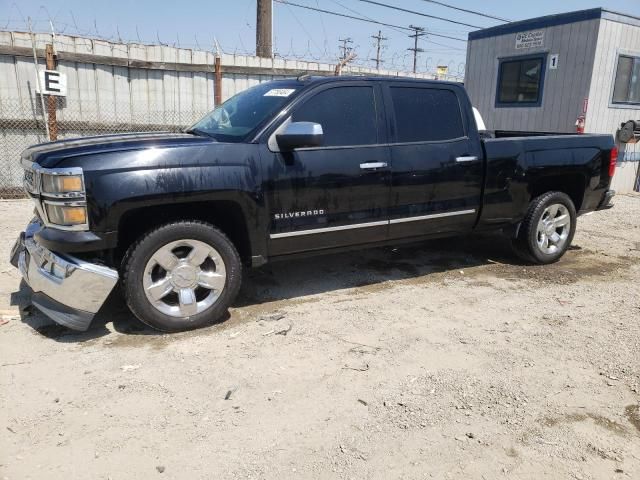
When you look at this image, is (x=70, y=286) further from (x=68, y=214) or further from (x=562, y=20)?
(x=562, y=20)

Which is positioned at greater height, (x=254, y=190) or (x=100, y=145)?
(x=100, y=145)

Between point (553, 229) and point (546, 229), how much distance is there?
118mm

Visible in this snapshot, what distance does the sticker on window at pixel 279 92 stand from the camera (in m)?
4.38

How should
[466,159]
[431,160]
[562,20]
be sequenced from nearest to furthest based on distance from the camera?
1. [431,160]
2. [466,159]
3. [562,20]

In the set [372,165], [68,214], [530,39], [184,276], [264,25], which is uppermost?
[264,25]

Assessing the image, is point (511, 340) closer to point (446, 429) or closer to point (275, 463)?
point (446, 429)

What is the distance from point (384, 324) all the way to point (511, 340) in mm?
961

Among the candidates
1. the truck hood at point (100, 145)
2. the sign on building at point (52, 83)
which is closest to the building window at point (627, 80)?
the truck hood at point (100, 145)

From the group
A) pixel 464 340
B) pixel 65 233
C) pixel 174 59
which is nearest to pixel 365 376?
pixel 464 340

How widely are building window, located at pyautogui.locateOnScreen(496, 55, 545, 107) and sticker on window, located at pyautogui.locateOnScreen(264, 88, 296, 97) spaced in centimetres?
882

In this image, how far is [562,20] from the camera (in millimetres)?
10773

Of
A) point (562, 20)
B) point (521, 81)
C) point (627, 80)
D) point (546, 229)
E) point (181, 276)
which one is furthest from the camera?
point (521, 81)

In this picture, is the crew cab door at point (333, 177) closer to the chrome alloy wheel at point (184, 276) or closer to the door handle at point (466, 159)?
the chrome alloy wheel at point (184, 276)

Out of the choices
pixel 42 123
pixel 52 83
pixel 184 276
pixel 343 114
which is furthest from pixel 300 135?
pixel 42 123
